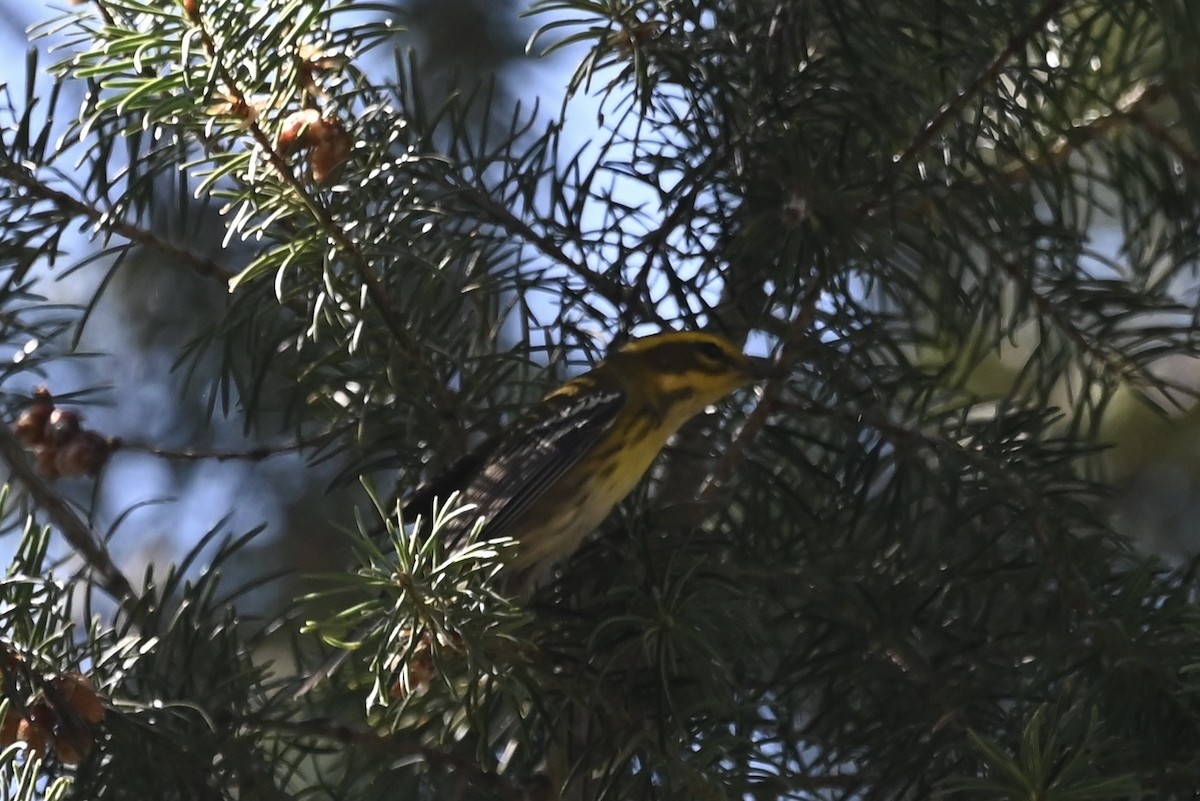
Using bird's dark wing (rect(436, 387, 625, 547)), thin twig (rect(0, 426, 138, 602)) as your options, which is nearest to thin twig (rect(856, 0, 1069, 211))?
bird's dark wing (rect(436, 387, 625, 547))

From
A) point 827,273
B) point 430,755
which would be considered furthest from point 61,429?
point 827,273

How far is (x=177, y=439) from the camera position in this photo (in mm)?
3570

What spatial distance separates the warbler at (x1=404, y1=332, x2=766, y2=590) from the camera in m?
2.31

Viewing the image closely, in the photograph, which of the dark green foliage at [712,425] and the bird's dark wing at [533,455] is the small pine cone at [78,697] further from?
the bird's dark wing at [533,455]

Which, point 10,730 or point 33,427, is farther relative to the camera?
point 33,427

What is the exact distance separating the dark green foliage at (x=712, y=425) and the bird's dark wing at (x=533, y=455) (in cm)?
10

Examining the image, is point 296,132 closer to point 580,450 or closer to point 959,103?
point 959,103

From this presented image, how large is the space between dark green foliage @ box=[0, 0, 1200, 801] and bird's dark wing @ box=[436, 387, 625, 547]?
0.10 metres

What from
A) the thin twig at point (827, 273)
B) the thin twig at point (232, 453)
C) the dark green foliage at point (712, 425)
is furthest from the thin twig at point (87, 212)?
the thin twig at point (827, 273)

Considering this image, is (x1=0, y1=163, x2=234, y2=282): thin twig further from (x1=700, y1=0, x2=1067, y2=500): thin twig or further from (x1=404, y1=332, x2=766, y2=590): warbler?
(x1=700, y1=0, x2=1067, y2=500): thin twig

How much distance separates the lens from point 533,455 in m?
2.50

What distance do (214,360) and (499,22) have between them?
1322 millimetres

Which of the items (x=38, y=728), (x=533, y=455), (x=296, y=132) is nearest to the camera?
(x=38, y=728)

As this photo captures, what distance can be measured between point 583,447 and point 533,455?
220 millimetres
